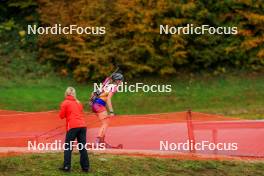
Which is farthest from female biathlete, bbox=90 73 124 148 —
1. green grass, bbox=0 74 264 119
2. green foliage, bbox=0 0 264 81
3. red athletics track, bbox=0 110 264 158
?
green foliage, bbox=0 0 264 81

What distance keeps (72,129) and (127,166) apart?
1.50m

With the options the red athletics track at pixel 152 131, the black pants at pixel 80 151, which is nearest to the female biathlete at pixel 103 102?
the red athletics track at pixel 152 131

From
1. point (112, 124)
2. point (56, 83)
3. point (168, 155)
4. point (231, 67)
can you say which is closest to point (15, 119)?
point (112, 124)

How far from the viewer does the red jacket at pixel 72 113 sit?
47.9ft

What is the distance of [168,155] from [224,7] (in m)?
14.6

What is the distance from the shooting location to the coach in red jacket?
47.9 ft

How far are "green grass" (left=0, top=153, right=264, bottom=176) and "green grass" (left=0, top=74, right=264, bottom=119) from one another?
8.30 meters

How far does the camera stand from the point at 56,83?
29.1 meters

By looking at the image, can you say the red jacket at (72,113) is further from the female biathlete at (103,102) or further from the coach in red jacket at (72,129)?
the female biathlete at (103,102)

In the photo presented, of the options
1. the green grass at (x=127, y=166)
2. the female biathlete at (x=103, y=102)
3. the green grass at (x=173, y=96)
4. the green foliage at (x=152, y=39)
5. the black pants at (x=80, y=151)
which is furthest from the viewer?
the green foliage at (x=152, y=39)

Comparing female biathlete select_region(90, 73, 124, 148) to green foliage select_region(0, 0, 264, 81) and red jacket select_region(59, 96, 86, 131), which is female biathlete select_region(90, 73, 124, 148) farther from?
green foliage select_region(0, 0, 264, 81)

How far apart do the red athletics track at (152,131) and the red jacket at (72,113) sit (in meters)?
3.16

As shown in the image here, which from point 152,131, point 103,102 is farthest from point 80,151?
point 152,131

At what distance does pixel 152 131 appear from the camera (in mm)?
19250
